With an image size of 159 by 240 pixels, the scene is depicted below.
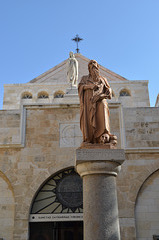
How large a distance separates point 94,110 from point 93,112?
6cm

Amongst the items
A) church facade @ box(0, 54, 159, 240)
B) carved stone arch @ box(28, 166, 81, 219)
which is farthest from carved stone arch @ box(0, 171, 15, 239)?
carved stone arch @ box(28, 166, 81, 219)

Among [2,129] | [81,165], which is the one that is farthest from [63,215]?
[81,165]

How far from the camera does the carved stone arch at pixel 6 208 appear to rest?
11.9 m

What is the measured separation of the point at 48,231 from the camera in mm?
12508

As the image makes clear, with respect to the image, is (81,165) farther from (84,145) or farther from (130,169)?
(130,169)

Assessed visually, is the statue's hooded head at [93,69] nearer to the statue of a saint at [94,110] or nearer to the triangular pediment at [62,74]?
the statue of a saint at [94,110]

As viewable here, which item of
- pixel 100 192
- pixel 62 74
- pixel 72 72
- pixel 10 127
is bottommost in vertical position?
pixel 100 192

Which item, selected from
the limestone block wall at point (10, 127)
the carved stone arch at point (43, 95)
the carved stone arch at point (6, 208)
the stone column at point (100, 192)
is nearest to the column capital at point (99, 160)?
the stone column at point (100, 192)

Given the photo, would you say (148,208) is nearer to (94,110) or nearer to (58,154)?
(58,154)

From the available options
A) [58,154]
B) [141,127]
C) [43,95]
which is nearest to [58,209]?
[58,154]

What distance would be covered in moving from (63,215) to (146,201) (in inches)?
142

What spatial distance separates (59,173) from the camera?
42.7ft

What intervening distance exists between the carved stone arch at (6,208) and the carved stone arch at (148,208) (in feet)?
17.3

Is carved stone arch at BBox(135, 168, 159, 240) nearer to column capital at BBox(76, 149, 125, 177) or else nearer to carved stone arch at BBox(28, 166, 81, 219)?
carved stone arch at BBox(28, 166, 81, 219)
